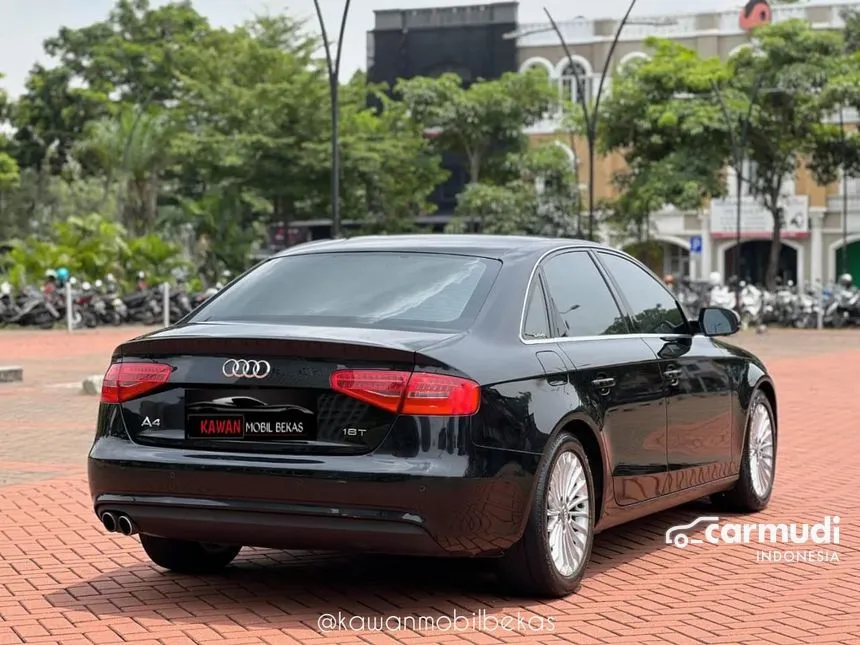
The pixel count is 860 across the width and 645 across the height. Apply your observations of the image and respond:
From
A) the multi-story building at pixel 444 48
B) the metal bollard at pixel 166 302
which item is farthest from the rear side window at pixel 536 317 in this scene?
the multi-story building at pixel 444 48

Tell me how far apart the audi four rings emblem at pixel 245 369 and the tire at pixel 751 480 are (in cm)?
351

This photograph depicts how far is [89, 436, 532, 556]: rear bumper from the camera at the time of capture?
5.55 meters

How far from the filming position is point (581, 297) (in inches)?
275

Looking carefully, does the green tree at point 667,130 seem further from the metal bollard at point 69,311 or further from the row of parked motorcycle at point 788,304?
the metal bollard at point 69,311

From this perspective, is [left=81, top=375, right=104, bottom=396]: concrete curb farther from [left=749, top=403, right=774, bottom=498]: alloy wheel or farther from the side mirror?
the side mirror

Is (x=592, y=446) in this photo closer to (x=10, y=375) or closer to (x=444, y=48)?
(x=10, y=375)

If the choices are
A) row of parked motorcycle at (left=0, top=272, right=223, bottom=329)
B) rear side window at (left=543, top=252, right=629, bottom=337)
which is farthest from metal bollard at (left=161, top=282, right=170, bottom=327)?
rear side window at (left=543, top=252, right=629, bottom=337)

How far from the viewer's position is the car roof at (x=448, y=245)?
6715 millimetres

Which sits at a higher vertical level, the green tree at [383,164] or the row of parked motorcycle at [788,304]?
the green tree at [383,164]

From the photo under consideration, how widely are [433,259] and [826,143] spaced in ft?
155

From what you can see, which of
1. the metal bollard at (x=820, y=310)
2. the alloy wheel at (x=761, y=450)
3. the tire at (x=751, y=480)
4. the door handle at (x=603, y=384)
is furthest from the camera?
the metal bollard at (x=820, y=310)

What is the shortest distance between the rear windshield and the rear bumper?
0.68m

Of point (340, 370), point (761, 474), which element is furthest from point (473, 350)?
point (761, 474)

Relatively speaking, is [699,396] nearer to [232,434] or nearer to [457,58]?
[232,434]
